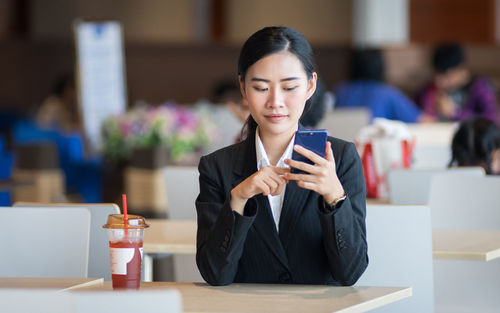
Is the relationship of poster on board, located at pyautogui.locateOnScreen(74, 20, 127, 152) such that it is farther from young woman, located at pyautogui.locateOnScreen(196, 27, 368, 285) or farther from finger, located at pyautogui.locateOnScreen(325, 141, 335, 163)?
finger, located at pyautogui.locateOnScreen(325, 141, 335, 163)

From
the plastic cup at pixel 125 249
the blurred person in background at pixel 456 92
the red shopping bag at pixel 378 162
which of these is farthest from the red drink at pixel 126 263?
the blurred person in background at pixel 456 92

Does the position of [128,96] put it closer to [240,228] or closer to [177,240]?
[177,240]

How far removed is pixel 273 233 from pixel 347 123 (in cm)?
415

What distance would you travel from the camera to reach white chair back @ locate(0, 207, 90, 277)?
2.76 meters

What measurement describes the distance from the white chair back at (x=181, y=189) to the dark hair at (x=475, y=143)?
1.21m

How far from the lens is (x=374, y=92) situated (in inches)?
269

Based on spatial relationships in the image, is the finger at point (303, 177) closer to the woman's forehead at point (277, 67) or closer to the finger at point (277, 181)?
the finger at point (277, 181)

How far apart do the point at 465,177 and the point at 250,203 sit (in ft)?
4.90

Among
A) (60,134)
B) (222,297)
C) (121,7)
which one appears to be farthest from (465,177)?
(121,7)

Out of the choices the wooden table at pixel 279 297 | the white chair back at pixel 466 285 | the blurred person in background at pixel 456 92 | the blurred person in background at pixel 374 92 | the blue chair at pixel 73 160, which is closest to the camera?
the wooden table at pixel 279 297

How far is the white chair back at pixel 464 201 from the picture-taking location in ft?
11.8

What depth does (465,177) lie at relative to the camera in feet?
11.9

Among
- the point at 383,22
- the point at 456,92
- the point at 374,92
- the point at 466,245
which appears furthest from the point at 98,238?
the point at 383,22

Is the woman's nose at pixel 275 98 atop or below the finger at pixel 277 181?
atop
